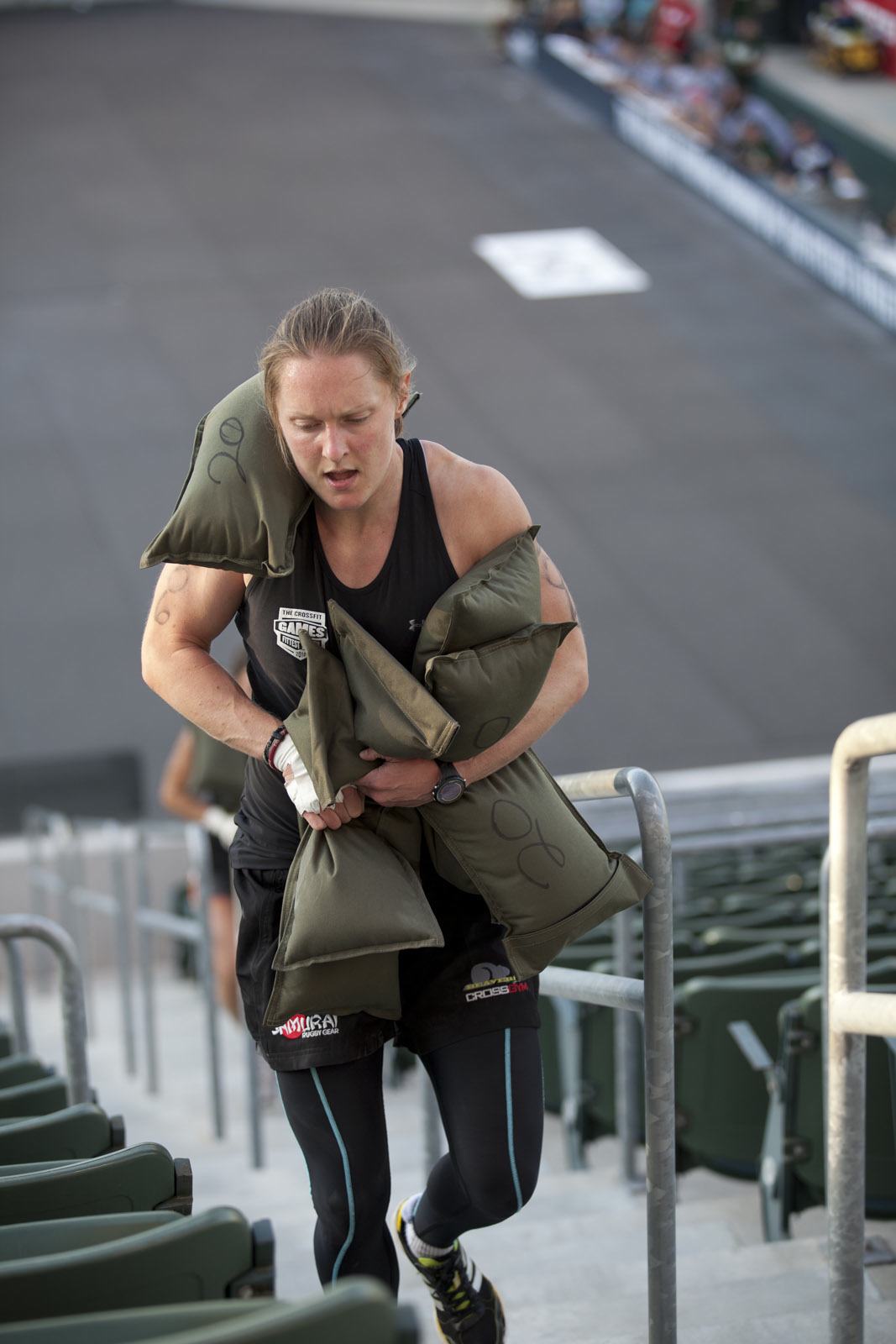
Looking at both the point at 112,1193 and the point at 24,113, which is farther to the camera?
the point at 24,113

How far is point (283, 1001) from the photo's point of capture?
2.17 metres

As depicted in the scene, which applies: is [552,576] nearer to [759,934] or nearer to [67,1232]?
[67,1232]

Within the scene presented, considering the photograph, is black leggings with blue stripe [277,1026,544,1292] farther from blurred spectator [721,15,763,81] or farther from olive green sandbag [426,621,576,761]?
blurred spectator [721,15,763,81]

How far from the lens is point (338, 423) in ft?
6.86

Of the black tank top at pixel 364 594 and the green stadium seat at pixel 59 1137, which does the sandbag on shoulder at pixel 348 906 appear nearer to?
the black tank top at pixel 364 594

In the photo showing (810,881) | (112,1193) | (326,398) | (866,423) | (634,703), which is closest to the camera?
(112,1193)

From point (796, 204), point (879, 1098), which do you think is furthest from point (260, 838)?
point (796, 204)

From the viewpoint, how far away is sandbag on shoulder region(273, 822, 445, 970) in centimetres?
212

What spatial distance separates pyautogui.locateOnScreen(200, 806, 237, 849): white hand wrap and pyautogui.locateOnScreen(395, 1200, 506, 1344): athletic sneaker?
6.29 feet

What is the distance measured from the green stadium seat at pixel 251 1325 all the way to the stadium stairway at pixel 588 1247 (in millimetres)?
910

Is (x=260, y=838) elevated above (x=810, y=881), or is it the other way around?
(x=260, y=838)

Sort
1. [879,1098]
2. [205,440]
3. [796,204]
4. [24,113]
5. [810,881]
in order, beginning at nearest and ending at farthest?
[205,440] → [879,1098] → [810,881] → [796,204] → [24,113]

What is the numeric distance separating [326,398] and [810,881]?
13.2 ft

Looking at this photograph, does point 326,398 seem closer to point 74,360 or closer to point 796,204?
point 74,360
